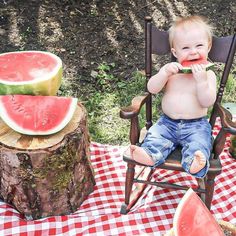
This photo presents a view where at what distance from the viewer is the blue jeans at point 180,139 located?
128 inches

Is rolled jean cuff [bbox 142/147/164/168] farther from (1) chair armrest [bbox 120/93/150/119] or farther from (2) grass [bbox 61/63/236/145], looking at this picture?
(2) grass [bbox 61/63/236/145]

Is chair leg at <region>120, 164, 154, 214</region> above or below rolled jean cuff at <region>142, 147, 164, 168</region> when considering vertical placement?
below

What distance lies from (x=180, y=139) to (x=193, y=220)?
887 millimetres

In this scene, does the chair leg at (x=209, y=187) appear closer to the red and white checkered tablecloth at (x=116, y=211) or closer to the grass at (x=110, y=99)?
the red and white checkered tablecloth at (x=116, y=211)

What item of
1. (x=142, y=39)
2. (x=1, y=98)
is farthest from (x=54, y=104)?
(x=142, y=39)

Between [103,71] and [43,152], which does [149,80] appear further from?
[103,71]

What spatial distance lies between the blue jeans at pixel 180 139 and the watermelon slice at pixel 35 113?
640 millimetres

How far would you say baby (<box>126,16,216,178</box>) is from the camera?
326 centimetres

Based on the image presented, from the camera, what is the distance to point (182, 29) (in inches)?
132

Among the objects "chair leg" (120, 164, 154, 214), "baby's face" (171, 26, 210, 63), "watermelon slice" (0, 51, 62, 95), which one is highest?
"baby's face" (171, 26, 210, 63)

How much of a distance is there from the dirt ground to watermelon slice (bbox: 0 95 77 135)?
5.52 ft

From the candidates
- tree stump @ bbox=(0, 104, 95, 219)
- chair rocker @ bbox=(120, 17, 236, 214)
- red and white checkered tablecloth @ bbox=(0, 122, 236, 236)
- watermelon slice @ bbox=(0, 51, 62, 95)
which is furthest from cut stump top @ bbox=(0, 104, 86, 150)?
red and white checkered tablecloth @ bbox=(0, 122, 236, 236)

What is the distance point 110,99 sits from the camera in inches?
197

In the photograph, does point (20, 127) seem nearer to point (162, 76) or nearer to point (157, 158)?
point (157, 158)
